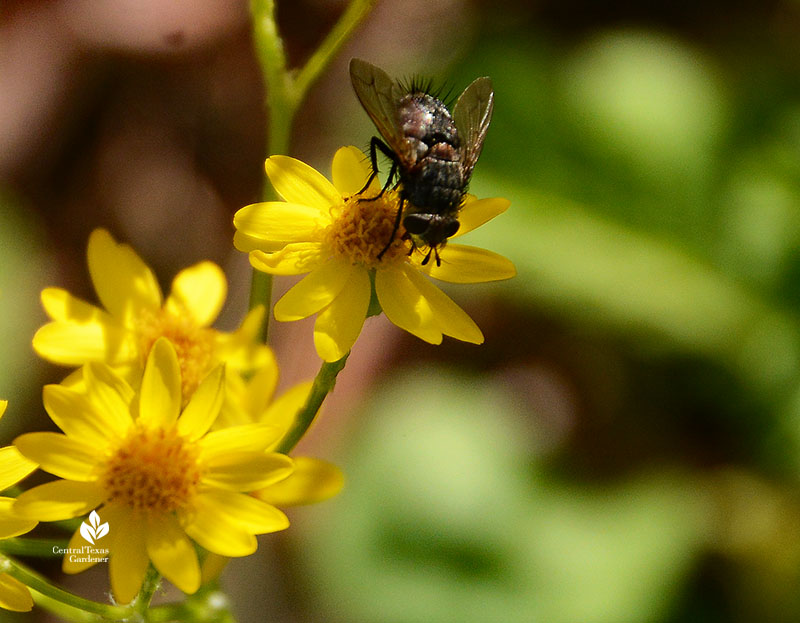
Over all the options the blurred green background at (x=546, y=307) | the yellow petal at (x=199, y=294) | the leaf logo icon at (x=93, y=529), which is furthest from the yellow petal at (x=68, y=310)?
the blurred green background at (x=546, y=307)

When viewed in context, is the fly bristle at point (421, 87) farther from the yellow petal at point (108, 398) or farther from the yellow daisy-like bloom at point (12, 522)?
the yellow daisy-like bloom at point (12, 522)

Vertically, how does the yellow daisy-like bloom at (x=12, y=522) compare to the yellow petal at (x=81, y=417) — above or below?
below

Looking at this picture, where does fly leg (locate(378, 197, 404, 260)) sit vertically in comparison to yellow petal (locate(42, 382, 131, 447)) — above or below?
above

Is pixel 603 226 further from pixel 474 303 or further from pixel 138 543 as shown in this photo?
pixel 138 543

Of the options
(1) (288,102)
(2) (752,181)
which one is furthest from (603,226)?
(1) (288,102)

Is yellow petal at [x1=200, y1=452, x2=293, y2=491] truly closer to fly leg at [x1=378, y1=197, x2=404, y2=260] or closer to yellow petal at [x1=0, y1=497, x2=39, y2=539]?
yellow petal at [x1=0, y1=497, x2=39, y2=539]

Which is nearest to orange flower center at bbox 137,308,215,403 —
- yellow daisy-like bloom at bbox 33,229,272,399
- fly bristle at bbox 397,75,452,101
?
yellow daisy-like bloom at bbox 33,229,272,399
